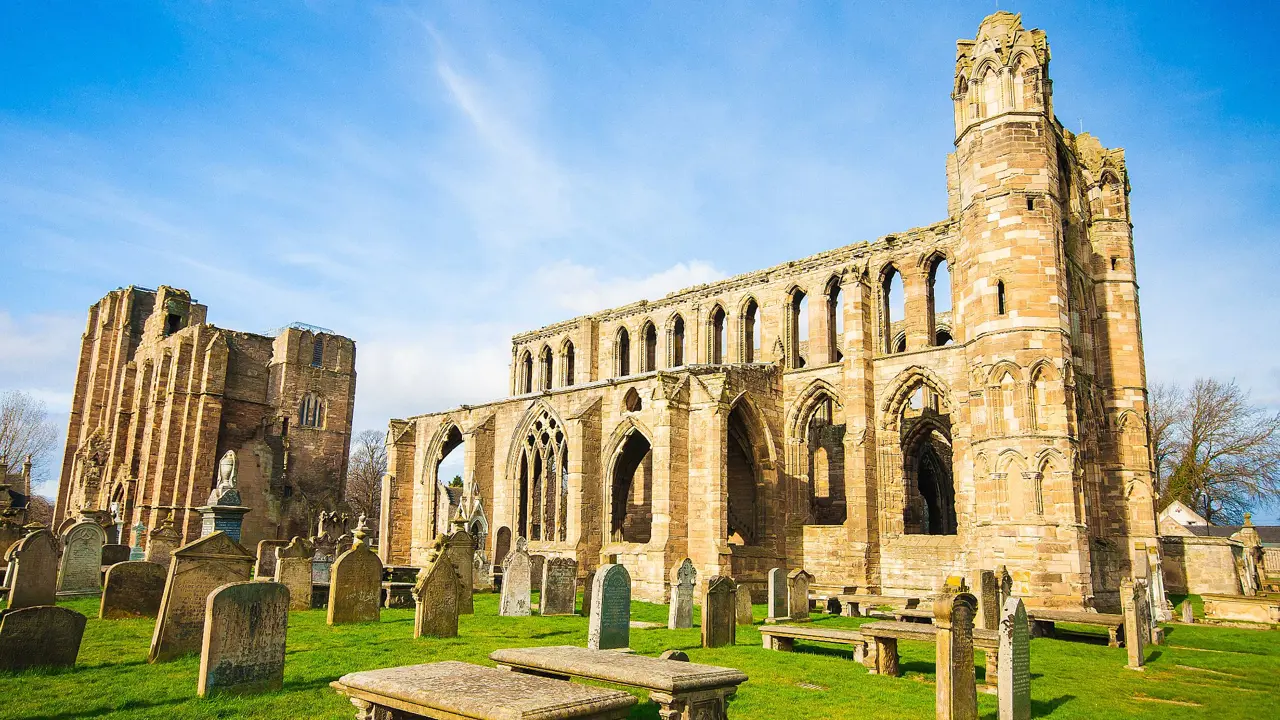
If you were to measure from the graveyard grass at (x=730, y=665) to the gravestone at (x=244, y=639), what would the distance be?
0.56 feet

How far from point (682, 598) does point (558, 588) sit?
328 cm

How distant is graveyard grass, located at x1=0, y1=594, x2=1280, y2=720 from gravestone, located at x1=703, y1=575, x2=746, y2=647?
0.33 metres

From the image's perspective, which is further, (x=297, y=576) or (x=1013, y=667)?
(x=297, y=576)

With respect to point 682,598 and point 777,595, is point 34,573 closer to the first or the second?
point 682,598

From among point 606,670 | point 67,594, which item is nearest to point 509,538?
point 67,594

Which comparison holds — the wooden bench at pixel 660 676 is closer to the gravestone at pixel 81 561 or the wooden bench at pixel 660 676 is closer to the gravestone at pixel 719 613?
the gravestone at pixel 719 613

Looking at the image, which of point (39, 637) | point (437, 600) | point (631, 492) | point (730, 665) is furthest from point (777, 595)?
point (631, 492)

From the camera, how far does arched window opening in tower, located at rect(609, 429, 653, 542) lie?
82.8 ft

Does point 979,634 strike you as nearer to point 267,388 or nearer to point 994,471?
point 994,471

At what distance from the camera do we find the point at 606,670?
669 cm

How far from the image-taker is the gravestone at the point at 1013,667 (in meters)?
8.00

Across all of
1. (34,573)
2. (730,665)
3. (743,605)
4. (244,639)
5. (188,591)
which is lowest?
(730,665)

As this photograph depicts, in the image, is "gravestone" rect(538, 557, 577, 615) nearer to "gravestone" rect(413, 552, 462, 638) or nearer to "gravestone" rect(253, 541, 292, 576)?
"gravestone" rect(413, 552, 462, 638)

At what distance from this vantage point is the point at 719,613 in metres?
12.3
